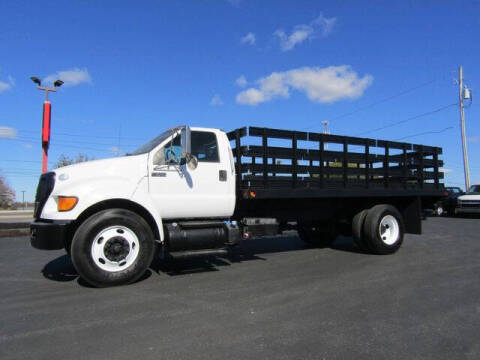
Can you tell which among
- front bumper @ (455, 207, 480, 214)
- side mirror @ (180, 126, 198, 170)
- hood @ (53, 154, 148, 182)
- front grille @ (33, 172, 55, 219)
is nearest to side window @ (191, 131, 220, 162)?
side mirror @ (180, 126, 198, 170)

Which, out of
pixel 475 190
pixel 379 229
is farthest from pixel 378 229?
pixel 475 190

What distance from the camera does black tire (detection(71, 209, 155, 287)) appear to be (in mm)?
4824

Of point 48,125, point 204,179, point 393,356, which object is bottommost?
point 393,356

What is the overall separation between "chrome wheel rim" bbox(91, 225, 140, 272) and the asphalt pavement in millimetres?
335

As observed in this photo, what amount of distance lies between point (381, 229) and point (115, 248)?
5319mm

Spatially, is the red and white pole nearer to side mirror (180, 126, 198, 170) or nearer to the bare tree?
side mirror (180, 126, 198, 170)

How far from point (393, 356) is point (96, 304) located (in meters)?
3.13

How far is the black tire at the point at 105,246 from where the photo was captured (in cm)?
482

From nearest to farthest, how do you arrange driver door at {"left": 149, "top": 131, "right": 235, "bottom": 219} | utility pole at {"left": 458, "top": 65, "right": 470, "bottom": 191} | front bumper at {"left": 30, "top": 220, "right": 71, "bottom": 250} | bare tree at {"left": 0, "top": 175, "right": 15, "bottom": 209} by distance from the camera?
front bumper at {"left": 30, "top": 220, "right": 71, "bottom": 250}, driver door at {"left": 149, "top": 131, "right": 235, "bottom": 219}, utility pole at {"left": 458, "top": 65, "right": 470, "bottom": 191}, bare tree at {"left": 0, "top": 175, "right": 15, "bottom": 209}

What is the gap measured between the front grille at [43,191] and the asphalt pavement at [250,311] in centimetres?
106

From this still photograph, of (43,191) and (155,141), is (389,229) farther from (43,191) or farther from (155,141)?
(43,191)

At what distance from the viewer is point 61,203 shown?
4.89 m

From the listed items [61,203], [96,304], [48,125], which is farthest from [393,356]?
[48,125]

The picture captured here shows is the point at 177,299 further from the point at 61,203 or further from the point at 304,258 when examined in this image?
the point at 304,258
